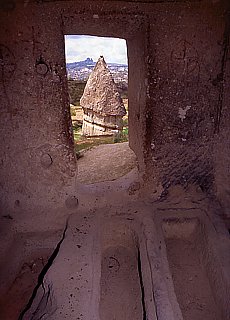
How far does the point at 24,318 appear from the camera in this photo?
2.26m

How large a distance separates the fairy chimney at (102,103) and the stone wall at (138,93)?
539 cm

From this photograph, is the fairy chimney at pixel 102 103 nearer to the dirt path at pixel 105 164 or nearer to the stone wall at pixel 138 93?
the dirt path at pixel 105 164

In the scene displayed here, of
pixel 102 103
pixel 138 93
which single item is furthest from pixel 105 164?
pixel 102 103

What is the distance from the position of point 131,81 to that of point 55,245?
2017mm

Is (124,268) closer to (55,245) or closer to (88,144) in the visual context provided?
(55,245)

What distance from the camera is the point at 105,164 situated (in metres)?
5.75

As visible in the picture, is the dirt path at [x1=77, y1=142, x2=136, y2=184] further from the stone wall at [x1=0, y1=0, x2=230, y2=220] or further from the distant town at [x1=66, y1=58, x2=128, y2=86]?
the distant town at [x1=66, y1=58, x2=128, y2=86]

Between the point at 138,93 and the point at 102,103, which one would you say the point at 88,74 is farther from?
the point at 138,93

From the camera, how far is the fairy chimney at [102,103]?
902 centimetres

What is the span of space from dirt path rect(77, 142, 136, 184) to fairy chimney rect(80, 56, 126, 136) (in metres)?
2.37

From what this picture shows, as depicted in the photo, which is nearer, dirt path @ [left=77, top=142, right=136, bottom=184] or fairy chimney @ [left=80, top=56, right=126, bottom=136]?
dirt path @ [left=77, top=142, right=136, bottom=184]

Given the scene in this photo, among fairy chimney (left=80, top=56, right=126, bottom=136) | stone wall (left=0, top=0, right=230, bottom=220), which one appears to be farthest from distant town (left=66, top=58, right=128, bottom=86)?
stone wall (left=0, top=0, right=230, bottom=220)

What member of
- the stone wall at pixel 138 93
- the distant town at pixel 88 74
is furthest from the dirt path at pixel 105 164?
the distant town at pixel 88 74

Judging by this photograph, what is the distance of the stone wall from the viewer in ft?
9.93
